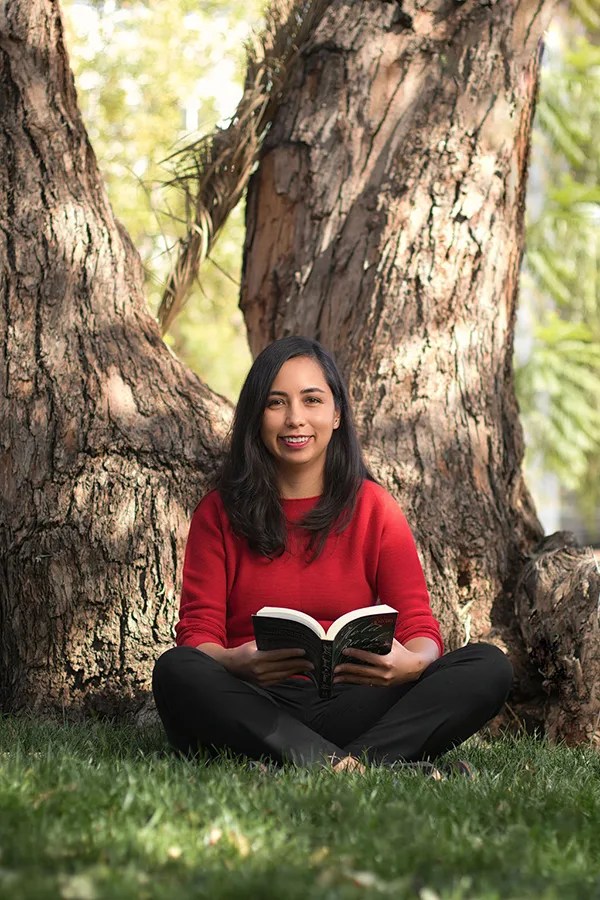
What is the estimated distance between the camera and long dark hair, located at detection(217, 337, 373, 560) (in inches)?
171

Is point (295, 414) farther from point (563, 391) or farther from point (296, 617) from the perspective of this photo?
point (563, 391)

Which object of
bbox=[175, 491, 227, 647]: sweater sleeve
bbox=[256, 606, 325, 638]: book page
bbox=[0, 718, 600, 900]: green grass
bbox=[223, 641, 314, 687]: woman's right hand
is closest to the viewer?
bbox=[0, 718, 600, 900]: green grass

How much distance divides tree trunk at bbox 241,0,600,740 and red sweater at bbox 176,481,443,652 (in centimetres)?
112

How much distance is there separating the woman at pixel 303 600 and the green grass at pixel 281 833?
242 millimetres

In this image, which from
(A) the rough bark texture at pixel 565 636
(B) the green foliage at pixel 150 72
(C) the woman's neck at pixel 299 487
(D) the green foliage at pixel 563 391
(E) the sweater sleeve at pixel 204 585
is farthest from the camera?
(B) the green foliage at pixel 150 72

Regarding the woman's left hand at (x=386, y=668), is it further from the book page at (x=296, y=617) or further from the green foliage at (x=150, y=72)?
the green foliage at (x=150, y=72)

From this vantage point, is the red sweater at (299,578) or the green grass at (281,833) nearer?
the green grass at (281,833)

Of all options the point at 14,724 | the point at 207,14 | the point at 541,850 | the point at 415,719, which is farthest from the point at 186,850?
the point at 207,14

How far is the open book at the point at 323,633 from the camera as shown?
358 cm

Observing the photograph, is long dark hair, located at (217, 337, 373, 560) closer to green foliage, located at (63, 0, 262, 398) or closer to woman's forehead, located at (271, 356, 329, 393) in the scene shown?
woman's forehead, located at (271, 356, 329, 393)

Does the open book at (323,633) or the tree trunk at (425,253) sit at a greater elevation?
the tree trunk at (425,253)

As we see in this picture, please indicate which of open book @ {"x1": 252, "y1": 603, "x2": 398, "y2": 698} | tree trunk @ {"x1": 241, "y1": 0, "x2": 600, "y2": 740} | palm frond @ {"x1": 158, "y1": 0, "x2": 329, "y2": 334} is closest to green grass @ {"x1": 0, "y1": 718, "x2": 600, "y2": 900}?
open book @ {"x1": 252, "y1": 603, "x2": 398, "y2": 698}

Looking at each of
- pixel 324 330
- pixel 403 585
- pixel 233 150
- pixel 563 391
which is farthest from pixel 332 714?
pixel 563 391

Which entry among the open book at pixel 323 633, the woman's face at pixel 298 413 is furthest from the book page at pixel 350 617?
the woman's face at pixel 298 413
